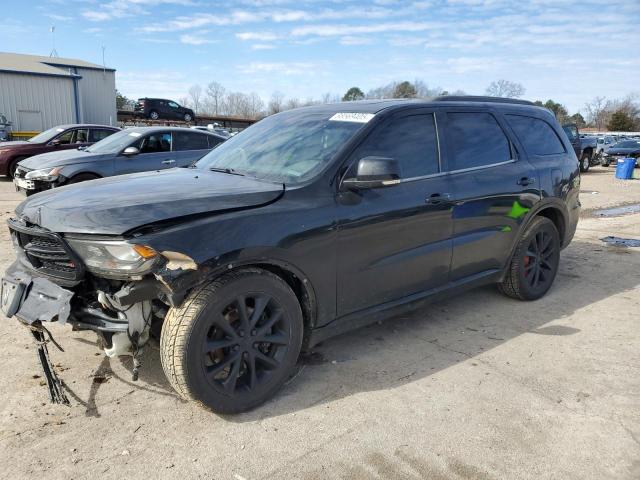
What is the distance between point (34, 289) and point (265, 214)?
1380 mm

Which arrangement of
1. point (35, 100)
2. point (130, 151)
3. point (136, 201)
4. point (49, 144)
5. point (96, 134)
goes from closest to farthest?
point (136, 201) < point (130, 151) < point (49, 144) < point (96, 134) < point (35, 100)

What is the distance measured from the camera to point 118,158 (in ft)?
28.8

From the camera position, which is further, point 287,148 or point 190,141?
point 190,141

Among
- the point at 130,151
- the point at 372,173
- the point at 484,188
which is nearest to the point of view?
the point at 372,173

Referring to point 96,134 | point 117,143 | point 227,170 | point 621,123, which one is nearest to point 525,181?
point 227,170

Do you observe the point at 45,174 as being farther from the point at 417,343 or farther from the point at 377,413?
the point at 377,413

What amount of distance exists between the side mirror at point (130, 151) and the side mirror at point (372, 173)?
646 centimetres

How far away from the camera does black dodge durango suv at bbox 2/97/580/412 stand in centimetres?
270

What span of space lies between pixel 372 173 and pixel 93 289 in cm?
178

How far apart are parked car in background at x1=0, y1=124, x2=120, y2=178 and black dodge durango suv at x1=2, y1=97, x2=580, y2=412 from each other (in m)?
9.99

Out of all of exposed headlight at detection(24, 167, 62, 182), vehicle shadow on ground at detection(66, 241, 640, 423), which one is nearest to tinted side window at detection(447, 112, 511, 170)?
vehicle shadow on ground at detection(66, 241, 640, 423)

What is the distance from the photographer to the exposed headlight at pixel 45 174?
823 cm

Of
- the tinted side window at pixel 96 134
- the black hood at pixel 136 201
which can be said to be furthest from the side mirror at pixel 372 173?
the tinted side window at pixel 96 134

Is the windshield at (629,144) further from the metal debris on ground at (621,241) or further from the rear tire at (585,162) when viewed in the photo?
the metal debris on ground at (621,241)
